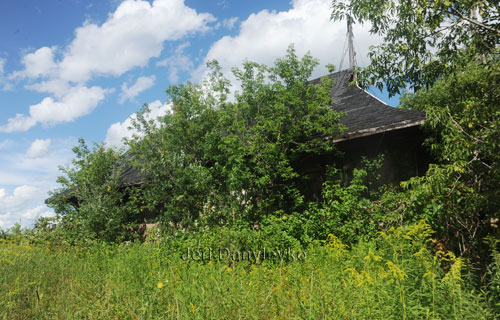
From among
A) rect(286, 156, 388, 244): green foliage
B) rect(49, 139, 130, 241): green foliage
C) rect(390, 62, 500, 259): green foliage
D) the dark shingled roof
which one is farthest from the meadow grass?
rect(49, 139, 130, 241): green foliage

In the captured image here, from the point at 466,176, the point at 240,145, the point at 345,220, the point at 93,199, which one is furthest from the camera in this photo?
the point at 93,199

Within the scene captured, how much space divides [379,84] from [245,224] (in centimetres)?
422

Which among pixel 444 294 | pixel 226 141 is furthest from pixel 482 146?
pixel 226 141

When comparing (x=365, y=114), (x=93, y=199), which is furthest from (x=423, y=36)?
(x=93, y=199)

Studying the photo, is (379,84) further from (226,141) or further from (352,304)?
(352,304)

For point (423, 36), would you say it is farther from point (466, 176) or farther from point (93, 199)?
point (93, 199)

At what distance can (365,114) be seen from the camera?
28.5 ft

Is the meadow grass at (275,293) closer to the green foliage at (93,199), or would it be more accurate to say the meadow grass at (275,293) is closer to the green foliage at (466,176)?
the green foliage at (466,176)

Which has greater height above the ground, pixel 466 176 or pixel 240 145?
pixel 240 145

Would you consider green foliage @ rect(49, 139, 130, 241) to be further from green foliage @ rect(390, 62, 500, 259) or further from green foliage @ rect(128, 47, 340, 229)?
green foliage @ rect(390, 62, 500, 259)

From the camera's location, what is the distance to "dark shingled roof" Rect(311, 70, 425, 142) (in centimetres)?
727

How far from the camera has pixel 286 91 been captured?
848 centimetres

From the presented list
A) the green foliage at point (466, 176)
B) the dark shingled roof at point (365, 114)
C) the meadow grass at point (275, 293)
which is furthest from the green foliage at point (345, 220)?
the meadow grass at point (275, 293)

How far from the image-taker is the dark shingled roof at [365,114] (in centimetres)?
727
